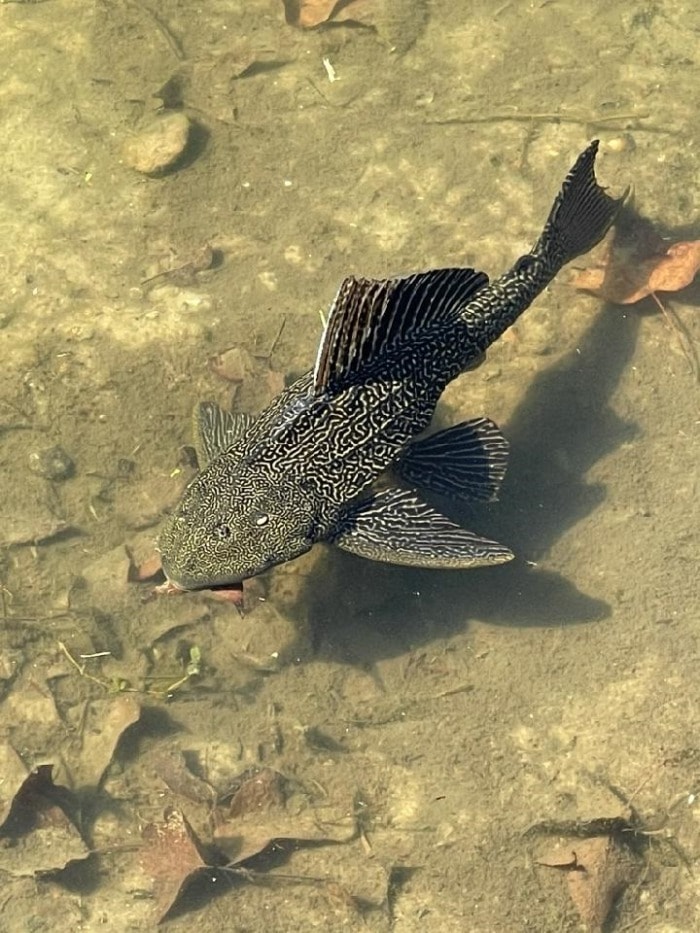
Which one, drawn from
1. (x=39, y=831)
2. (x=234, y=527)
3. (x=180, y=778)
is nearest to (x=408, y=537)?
(x=234, y=527)

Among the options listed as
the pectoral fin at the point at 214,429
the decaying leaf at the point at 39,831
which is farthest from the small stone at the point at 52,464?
the decaying leaf at the point at 39,831

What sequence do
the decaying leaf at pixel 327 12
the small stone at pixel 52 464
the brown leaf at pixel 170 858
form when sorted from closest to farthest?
the brown leaf at pixel 170 858 < the small stone at pixel 52 464 < the decaying leaf at pixel 327 12

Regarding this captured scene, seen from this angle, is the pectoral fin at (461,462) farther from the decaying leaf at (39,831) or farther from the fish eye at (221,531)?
the decaying leaf at (39,831)

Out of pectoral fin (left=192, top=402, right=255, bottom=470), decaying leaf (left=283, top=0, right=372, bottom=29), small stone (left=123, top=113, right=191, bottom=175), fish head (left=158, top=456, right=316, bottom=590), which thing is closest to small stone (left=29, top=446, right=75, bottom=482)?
pectoral fin (left=192, top=402, right=255, bottom=470)

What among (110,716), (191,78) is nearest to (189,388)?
(110,716)

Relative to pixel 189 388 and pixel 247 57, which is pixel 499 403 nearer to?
pixel 189 388

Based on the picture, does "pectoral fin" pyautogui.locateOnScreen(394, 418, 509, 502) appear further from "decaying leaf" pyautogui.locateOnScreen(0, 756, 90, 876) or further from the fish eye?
"decaying leaf" pyautogui.locateOnScreen(0, 756, 90, 876)

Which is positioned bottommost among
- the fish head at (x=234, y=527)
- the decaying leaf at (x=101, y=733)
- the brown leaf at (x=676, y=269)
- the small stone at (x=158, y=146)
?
the decaying leaf at (x=101, y=733)

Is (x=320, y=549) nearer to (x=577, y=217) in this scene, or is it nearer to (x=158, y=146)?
(x=577, y=217)
